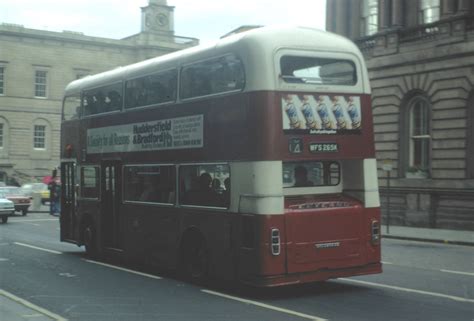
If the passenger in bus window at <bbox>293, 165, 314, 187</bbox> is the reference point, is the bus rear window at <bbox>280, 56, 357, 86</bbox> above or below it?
above

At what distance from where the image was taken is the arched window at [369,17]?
1283 inches

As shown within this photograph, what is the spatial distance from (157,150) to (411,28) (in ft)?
61.3

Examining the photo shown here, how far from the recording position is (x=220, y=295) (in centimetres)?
1093

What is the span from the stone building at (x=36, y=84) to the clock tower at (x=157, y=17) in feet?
26.5

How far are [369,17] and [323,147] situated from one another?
23.4 metres

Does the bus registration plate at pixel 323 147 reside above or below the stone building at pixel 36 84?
below

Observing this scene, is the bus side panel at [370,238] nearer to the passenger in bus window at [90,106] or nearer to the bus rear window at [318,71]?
the bus rear window at [318,71]

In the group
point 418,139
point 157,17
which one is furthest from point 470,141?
point 157,17

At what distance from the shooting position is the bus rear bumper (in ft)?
34.0

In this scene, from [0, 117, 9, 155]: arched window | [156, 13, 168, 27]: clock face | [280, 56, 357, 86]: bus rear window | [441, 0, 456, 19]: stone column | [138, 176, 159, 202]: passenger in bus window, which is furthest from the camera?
[156, 13, 168, 27]: clock face

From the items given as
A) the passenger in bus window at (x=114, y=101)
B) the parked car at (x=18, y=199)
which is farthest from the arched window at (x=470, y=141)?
the parked car at (x=18, y=199)

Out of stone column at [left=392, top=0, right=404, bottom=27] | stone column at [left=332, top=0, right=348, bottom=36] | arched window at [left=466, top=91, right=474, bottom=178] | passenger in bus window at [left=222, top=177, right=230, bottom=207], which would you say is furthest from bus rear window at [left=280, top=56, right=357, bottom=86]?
stone column at [left=332, top=0, right=348, bottom=36]

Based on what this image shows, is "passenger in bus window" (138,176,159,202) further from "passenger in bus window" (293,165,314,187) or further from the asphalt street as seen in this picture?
"passenger in bus window" (293,165,314,187)

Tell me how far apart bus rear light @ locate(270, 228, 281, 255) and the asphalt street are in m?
0.72
